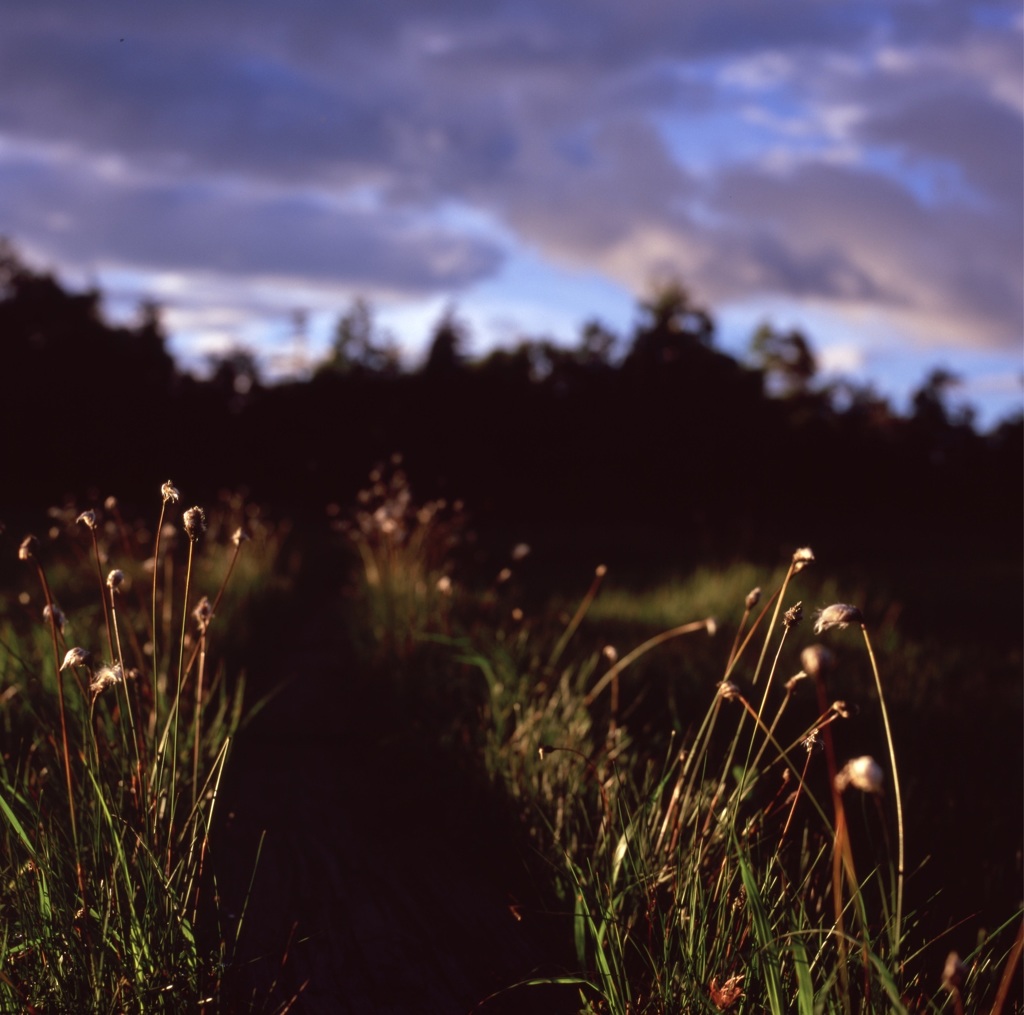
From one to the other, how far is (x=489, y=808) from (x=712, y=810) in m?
1.08

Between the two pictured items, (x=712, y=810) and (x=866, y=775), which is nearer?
(x=866, y=775)

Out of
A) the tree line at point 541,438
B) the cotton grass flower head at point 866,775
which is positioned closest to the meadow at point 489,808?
the cotton grass flower head at point 866,775

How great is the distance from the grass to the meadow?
0.01 meters

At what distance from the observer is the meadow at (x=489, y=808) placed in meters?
1.56

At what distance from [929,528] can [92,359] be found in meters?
12.7

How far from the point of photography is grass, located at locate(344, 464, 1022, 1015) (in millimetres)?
1472

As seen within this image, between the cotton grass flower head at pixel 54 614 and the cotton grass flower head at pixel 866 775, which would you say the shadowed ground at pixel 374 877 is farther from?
the cotton grass flower head at pixel 866 775

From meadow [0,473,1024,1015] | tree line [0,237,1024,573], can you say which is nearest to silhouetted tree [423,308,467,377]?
tree line [0,237,1024,573]

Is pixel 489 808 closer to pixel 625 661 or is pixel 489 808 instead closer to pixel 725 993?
pixel 625 661

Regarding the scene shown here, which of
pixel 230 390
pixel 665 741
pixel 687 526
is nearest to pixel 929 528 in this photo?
pixel 687 526

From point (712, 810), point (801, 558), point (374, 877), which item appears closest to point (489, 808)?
point (374, 877)

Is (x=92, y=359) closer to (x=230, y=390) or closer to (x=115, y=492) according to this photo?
(x=230, y=390)

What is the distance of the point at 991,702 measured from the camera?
430 cm

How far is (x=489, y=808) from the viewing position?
2750mm
